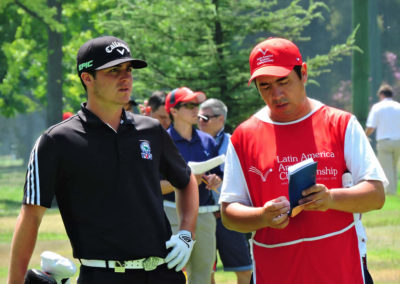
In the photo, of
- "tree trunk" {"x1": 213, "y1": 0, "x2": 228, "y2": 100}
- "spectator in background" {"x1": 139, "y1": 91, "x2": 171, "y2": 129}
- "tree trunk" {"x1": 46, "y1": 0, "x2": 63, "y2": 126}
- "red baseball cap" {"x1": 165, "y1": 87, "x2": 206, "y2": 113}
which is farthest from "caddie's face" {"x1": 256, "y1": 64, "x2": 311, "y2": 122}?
"tree trunk" {"x1": 46, "y1": 0, "x2": 63, "y2": 126}

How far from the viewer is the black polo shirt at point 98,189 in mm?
4324

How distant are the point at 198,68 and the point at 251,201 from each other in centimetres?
1013

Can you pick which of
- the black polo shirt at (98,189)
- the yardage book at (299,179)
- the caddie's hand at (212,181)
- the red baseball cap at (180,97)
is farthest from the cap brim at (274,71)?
the red baseball cap at (180,97)

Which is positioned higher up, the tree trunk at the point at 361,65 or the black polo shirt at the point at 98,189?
the tree trunk at the point at 361,65

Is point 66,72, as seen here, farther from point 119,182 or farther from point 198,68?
point 119,182

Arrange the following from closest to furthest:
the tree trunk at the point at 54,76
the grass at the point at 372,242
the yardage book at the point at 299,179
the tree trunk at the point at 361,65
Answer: the yardage book at the point at 299,179 < the grass at the point at 372,242 < the tree trunk at the point at 361,65 < the tree trunk at the point at 54,76

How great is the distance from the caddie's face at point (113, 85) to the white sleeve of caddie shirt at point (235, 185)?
66cm

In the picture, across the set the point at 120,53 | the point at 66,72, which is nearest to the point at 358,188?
the point at 120,53

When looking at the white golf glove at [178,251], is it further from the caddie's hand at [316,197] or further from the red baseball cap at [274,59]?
the red baseball cap at [274,59]

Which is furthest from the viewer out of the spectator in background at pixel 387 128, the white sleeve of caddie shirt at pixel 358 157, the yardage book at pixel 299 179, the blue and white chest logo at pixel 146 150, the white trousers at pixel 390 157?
the white trousers at pixel 390 157

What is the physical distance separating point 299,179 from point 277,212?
0.22 metres

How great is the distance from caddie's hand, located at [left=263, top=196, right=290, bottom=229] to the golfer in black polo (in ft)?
2.18

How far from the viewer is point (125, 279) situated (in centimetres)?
434

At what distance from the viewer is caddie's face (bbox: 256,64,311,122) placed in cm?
424
